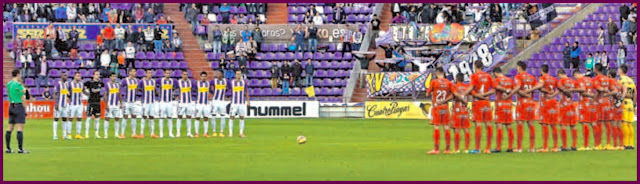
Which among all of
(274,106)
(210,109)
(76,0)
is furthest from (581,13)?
(210,109)

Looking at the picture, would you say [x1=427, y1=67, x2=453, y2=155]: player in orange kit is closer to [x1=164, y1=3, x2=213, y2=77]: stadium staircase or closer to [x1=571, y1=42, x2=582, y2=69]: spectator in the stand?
[x1=571, y1=42, x2=582, y2=69]: spectator in the stand

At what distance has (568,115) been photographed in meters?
27.7

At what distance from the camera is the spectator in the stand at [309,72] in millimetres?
55875

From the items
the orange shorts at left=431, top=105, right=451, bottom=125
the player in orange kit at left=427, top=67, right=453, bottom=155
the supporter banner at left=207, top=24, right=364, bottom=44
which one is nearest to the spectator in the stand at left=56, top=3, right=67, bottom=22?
the supporter banner at left=207, top=24, right=364, bottom=44

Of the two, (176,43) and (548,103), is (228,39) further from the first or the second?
(548,103)

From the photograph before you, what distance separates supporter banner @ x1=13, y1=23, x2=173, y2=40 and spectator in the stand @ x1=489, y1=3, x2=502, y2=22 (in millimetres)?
14533

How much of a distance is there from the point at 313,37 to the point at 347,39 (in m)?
1.56

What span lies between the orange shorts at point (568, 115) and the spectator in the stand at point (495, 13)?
1129 inches

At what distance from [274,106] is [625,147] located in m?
25.6

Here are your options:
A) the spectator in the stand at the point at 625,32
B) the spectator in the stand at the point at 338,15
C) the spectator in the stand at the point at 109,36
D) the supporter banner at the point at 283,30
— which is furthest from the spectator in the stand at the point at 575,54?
the spectator in the stand at the point at 109,36

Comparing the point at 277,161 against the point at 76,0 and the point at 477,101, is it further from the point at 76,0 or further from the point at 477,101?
the point at 76,0

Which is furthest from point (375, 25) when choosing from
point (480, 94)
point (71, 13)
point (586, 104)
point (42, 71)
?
point (480, 94)

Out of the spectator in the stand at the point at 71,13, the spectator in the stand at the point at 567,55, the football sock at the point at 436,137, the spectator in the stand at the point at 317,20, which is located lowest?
the football sock at the point at 436,137

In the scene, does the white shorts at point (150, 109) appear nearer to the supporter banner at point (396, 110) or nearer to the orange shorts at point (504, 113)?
the orange shorts at point (504, 113)
